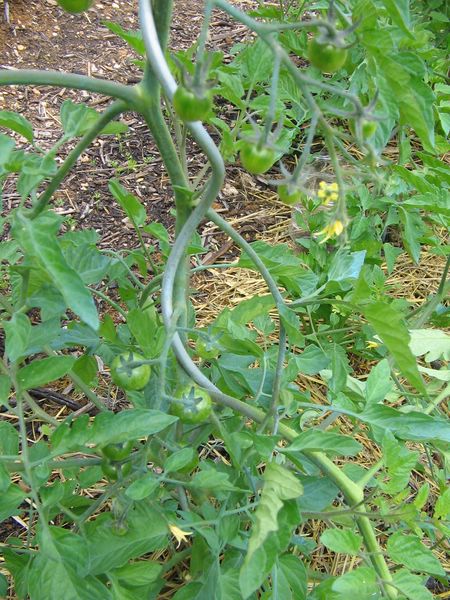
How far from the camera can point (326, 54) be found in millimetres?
671

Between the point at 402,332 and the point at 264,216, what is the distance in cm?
145

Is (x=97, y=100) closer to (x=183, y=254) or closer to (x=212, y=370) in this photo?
(x=212, y=370)

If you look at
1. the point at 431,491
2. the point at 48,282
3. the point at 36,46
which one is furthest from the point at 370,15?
the point at 36,46

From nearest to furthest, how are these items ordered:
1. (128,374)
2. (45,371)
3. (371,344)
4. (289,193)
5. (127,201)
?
1. (289,193)
2. (128,374)
3. (45,371)
4. (127,201)
5. (371,344)

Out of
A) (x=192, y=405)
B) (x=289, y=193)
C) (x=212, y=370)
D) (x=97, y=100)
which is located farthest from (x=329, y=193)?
(x=97, y=100)

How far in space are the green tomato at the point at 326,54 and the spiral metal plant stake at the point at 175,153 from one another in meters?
0.02

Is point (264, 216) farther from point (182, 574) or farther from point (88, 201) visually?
point (182, 574)

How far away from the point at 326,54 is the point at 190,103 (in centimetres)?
16

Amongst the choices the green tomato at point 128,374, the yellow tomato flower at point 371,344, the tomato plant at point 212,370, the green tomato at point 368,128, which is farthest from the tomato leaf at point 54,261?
the yellow tomato flower at point 371,344

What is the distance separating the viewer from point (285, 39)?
5.78 ft

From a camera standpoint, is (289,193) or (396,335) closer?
(289,193)

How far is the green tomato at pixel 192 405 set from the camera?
854 millimetres

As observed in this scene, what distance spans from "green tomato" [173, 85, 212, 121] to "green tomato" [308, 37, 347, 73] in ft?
0.42

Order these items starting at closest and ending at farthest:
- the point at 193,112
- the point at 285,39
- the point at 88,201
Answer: the point at 193,112 < the point at 285,39 < the point at 88,201
